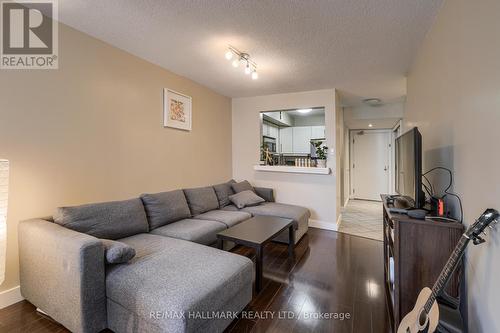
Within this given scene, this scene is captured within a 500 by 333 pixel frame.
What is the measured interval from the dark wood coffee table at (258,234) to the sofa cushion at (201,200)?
31.6 inches

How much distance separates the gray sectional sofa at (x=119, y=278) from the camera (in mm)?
1327

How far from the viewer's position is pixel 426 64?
2205 millimetres

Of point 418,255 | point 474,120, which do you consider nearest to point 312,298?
point 418,255

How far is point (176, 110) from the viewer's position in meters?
3.36

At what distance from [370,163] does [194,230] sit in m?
5.82

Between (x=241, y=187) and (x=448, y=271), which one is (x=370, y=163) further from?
(x=448, y=271)

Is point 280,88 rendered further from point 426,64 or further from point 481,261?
point 481,261

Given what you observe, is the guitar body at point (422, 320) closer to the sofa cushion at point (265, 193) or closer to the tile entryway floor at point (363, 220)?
the tile entryway floor at point (363, 220)

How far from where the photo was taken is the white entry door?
634 centimetres

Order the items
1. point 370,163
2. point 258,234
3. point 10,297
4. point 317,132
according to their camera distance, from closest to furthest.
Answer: point 10,297
point 258,234
point 317,132
point 370,163

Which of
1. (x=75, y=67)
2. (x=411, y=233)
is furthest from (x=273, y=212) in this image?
(x=75, y=67)

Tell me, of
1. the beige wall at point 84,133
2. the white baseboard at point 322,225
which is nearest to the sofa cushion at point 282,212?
the white baseboard at point 322,225

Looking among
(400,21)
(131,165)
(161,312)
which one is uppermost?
(400,21)

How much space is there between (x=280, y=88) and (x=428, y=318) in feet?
11.8
